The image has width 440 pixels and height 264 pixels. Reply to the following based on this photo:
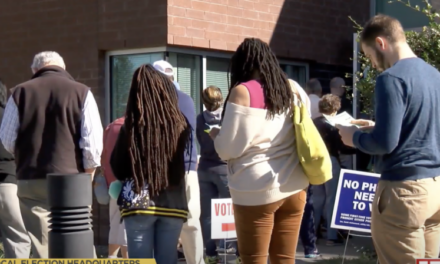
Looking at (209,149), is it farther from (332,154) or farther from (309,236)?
(332,154)

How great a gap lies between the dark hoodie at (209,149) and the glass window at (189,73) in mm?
1405

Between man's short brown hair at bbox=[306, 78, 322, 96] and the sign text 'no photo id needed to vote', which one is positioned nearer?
the sign text 'no photo id needed to vote'

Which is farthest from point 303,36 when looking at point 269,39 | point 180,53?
point 180,53

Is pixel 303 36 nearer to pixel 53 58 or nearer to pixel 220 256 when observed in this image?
pixel 220 256

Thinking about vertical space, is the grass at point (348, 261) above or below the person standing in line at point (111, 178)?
below

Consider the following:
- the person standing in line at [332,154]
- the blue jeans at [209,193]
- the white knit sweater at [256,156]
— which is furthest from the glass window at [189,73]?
the white knit sweater at [256,156]

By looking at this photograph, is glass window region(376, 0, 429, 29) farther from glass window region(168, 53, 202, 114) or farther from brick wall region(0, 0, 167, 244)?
brick wall region(0, 0, 167, 244)

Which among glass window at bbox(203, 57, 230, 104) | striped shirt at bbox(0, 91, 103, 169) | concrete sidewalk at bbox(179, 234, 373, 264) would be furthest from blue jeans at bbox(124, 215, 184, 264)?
glass window at bbox(203, 57, 230, 104)

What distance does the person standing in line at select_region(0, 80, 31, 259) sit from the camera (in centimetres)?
678

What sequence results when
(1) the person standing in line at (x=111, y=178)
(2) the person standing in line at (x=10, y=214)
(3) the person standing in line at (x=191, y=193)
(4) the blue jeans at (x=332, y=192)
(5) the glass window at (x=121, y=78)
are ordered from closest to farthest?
→ 1. (3) the person standing in line at (x=191, y=193)
2. (2) the person standing in line at (x=10, y=214)
3. (1) the person standing in line at (x=111, y=178)
4. (4) the blue jeans at (x=332, y=192)
5. (5) the glass window at (x=121, y=78)

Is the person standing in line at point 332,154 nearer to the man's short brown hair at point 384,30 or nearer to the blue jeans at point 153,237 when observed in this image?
the blue jeans at point 153,237

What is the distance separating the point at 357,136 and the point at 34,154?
2696 millimetres

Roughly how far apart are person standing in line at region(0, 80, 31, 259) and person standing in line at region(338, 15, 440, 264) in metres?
3.74

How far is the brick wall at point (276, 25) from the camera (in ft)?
30.6
